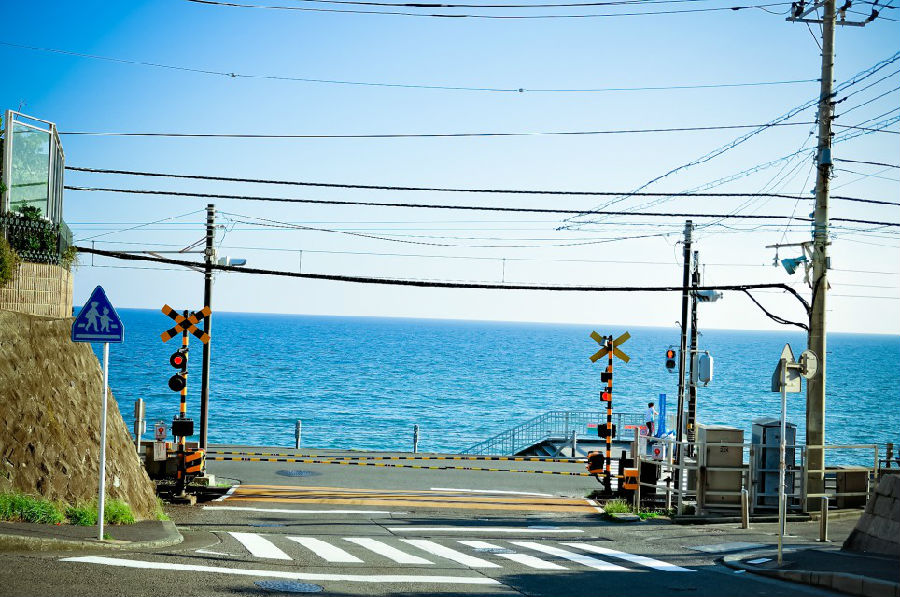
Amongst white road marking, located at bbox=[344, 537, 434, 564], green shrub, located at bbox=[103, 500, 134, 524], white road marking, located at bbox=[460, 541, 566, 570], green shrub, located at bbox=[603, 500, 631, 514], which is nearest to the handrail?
green shrub, located at bbox=[603, 500, 631, 514]

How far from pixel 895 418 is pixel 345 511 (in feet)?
267

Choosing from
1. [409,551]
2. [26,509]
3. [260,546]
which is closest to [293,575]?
[260,546]

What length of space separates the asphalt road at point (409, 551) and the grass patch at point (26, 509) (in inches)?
56.8

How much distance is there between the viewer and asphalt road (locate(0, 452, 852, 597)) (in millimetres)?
11039

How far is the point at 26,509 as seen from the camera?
42.5 ft

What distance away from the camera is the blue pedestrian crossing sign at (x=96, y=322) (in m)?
12.8

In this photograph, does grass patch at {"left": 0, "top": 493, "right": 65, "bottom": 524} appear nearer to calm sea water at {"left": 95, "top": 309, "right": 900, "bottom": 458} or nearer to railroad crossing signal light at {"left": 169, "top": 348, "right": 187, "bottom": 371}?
railroad crossing signal light at {"left": 169, "top": 348, "right": 187, "bottom": 371}

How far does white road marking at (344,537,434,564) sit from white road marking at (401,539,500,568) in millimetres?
527

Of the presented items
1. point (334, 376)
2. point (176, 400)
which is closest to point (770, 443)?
point (176, 400)

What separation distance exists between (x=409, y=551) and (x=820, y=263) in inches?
460

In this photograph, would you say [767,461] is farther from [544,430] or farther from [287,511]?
[544,430]

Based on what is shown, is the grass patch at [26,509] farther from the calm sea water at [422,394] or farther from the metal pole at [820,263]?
the calm sea water at [422,394]

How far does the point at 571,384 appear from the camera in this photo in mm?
123188

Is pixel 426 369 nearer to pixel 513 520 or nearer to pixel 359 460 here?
pixel 359 460
